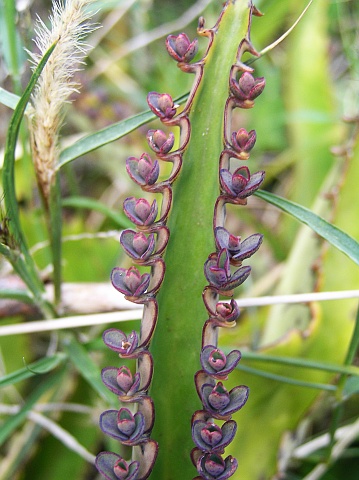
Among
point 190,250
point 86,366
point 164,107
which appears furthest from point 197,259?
point 86,366

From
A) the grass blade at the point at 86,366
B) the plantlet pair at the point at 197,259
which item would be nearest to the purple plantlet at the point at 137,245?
the plantlet pair at the point at 197,259

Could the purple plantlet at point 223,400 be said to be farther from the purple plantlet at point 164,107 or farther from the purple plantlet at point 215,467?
the purple plantlet at point 164,107

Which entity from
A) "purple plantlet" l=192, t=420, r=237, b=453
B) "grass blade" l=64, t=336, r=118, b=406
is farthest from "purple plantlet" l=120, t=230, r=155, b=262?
"grass blade" l=64, t=336, r=118, b=406

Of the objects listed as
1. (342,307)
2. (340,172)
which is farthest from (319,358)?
(340,172)

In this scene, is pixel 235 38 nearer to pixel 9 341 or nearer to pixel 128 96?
pixel 9 341

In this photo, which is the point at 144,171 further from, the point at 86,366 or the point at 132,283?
the point at 86,366

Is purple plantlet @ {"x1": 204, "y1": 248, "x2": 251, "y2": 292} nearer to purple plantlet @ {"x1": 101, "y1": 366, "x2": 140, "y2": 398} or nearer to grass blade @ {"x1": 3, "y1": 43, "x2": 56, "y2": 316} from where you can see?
purple plantlet @ {"x1": 101, "y1": 366, "x2": 140, "y2": 398}
